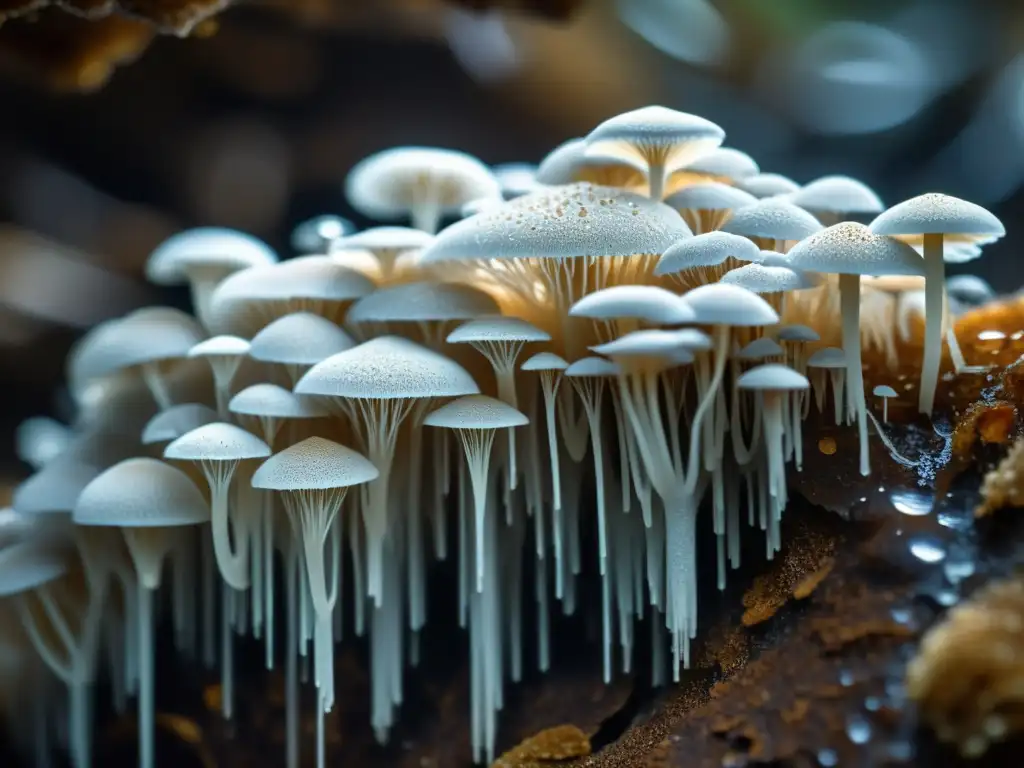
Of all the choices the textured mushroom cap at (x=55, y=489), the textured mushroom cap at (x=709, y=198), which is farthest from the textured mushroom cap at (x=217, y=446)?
the textured mushroom cap at (x=709, y=198)

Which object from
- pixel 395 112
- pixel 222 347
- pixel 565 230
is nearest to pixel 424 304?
pixel 565 230

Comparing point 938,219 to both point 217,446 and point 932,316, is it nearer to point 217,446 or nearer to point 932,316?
point 932,316

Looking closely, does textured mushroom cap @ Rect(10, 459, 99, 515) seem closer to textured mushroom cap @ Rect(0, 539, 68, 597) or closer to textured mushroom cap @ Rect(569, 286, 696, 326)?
textured mushroom cap @ Rect(0, 539, 68, 597)

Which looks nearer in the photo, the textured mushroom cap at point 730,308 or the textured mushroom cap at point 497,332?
the textured mushroom cap at point 730,308

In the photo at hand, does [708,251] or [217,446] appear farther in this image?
[217,446]

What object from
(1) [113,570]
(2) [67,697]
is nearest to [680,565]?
(1) [113,570]

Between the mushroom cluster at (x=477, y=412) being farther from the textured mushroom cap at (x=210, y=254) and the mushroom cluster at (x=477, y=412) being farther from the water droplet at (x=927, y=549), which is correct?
the water droplet at (x=927, y=549)
